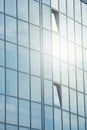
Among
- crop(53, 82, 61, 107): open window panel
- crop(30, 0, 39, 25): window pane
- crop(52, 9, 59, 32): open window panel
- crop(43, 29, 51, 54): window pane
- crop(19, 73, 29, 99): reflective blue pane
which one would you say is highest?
crop(52, 9, 59, 32): open window panel

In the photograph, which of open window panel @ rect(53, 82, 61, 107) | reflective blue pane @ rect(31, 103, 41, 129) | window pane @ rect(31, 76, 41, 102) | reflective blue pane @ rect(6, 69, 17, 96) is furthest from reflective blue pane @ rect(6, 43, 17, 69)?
open window panel @ rect(53, 82, 61, 107)

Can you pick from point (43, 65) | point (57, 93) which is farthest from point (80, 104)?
point (43, 65)

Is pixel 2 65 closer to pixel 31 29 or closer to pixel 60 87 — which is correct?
pixel 31 29

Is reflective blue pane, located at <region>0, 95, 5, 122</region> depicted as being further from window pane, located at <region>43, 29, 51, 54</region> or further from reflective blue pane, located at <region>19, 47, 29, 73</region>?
window pane, located at <region>43, 29, 51, 54</region>

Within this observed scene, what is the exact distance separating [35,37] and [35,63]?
164 cm

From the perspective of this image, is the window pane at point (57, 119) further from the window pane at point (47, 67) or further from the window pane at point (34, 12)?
the window pane at point (34, 12)

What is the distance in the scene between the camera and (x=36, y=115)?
36.5 m

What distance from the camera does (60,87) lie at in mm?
39750

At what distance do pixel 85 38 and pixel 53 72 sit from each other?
252 inches

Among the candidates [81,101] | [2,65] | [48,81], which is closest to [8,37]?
[2,65]

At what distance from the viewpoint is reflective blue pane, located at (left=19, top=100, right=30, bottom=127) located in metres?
34.9

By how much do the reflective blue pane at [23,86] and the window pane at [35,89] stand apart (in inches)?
22.8

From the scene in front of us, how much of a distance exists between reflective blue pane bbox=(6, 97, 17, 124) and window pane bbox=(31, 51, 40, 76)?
3.10 meters

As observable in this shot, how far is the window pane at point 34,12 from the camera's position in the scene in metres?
37.9
